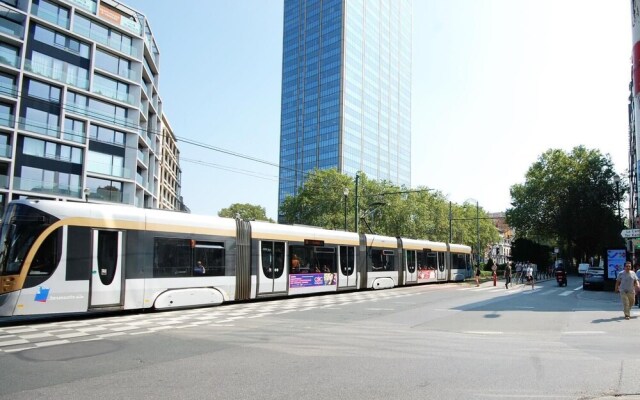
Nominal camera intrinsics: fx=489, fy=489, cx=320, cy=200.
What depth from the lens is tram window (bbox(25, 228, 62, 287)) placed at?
12117 millimetres

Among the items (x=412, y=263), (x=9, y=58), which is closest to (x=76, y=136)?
(x=9, y=58)

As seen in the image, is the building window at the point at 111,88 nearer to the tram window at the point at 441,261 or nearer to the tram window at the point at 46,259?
the tram window at the point at 441,261

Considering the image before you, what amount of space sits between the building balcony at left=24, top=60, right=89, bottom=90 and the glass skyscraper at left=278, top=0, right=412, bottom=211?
2747 inches

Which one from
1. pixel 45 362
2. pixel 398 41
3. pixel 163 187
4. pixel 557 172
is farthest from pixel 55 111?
pixel 398 41

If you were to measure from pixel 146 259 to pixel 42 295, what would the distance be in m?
2.99

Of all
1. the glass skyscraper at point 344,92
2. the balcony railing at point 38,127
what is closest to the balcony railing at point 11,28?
the balcony railing at point 38,127

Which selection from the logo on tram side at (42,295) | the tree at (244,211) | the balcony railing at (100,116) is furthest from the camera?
the tree at (244,211)

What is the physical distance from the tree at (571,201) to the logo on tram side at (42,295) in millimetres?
55594

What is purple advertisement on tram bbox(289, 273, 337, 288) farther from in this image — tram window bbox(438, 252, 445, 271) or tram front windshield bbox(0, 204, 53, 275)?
tram window bbox(438, 252, 445, 271)

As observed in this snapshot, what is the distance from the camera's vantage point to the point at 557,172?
58656 mm

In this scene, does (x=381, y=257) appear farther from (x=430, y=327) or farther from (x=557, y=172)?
(x=557, y=172)

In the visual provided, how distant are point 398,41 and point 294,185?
58336mm

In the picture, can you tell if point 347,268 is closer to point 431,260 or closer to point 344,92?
point 431,260

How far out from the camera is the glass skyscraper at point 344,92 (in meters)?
119
